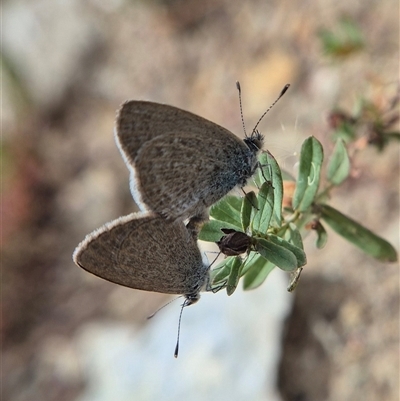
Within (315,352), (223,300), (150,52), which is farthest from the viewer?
(150,52)

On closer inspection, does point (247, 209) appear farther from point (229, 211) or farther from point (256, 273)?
point (256, 273)

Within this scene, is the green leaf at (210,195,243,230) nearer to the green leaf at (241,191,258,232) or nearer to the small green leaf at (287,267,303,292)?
the green leaf at (241,191,258,232)

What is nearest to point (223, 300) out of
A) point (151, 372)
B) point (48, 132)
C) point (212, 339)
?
point (212, 339)

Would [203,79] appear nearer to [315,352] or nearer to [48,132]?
[48,132]

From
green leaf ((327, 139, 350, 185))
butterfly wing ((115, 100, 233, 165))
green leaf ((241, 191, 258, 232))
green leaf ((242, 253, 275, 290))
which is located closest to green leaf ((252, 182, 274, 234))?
green leaf ((241, 191, 258, 232))

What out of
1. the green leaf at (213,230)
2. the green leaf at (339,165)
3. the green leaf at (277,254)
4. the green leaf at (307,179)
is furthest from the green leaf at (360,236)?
the green leaf at (277,254)
